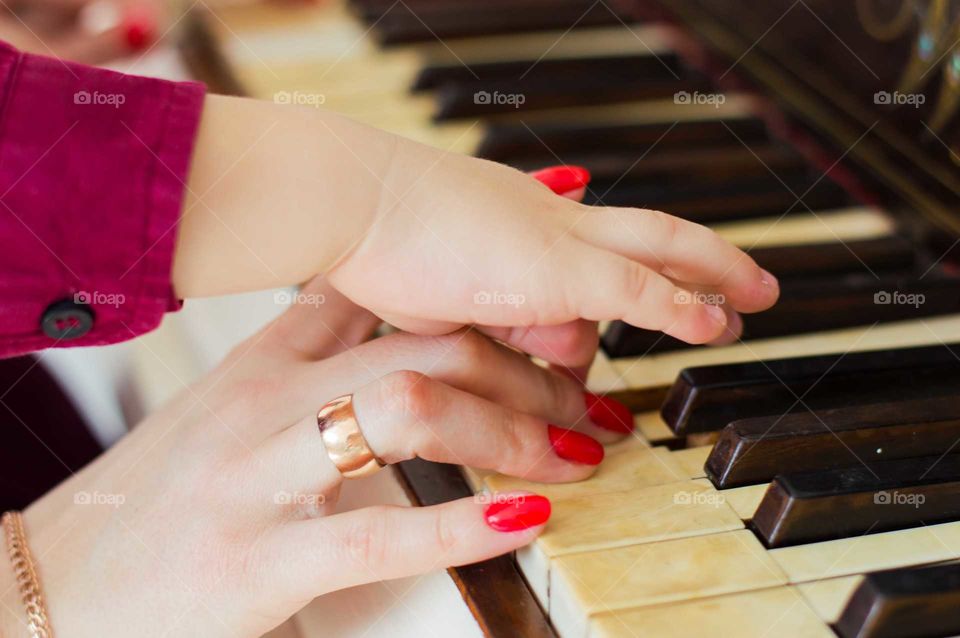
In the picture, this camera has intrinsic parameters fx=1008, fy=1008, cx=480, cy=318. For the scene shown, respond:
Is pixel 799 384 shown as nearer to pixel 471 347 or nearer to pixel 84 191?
pixel 471 347

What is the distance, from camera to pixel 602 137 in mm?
1251

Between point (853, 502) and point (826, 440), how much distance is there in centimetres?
6

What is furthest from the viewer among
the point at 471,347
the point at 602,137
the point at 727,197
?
the point at 602,137

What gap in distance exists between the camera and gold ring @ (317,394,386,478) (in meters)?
0.73

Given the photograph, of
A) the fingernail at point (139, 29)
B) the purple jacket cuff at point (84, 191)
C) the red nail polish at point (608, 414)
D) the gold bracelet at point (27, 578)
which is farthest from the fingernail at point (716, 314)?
the fingernail at point (139, 29)

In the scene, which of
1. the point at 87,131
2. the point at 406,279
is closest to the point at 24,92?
the point at 87,131

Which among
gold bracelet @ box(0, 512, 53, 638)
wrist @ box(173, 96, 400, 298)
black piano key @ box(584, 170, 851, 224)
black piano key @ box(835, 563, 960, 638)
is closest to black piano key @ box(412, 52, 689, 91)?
→ black piano key @ box(584, 170, 851, 224)

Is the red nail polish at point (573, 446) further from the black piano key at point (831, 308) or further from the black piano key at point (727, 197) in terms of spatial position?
the black piano key at point (727, 197)

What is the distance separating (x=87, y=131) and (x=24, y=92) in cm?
5

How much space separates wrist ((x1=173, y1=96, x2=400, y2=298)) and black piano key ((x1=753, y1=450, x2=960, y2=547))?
0.36 metres

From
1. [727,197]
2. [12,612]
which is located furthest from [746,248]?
[12,612]

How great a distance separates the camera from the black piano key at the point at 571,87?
4.33ft

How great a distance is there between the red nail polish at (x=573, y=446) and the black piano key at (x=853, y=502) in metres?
0.13

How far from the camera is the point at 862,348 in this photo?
37.1 inches
